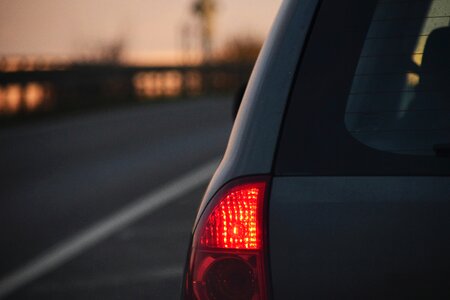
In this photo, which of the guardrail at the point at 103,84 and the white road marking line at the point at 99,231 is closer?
the white road marking line at the point at 99,231

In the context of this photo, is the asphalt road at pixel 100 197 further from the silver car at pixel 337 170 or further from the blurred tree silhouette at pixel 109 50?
the blurred tree silhouette at pixel 109 50

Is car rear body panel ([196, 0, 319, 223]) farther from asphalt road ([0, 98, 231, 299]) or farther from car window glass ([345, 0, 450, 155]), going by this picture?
asphalt road ([0, 98, 231, 299])

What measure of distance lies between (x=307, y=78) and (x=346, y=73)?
0.10 m

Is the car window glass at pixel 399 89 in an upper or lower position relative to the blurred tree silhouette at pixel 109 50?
lower

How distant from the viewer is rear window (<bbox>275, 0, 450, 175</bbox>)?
2.28m

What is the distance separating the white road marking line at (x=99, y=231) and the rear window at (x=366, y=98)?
13.3 ft

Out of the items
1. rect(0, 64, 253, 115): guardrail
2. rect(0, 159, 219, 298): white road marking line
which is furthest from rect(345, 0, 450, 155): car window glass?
rect(0, 64, 253, 115): guardrail

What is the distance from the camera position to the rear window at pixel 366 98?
2.28 m

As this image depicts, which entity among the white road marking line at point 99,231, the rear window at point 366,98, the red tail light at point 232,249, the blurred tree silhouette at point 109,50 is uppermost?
the blurred tree silhouette at point 109,50

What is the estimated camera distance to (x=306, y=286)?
2.22 meters

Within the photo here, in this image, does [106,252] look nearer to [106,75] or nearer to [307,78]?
[307,78]

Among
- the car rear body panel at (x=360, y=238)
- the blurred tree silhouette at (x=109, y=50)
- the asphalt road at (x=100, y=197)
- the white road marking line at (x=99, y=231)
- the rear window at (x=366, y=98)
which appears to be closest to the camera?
the car rear body panel at (x=360, y=238)


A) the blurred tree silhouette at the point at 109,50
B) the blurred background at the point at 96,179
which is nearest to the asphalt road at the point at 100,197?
the blurred background at the point at 96,179

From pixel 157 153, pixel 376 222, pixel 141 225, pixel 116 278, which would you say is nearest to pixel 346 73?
pixel 376 222
